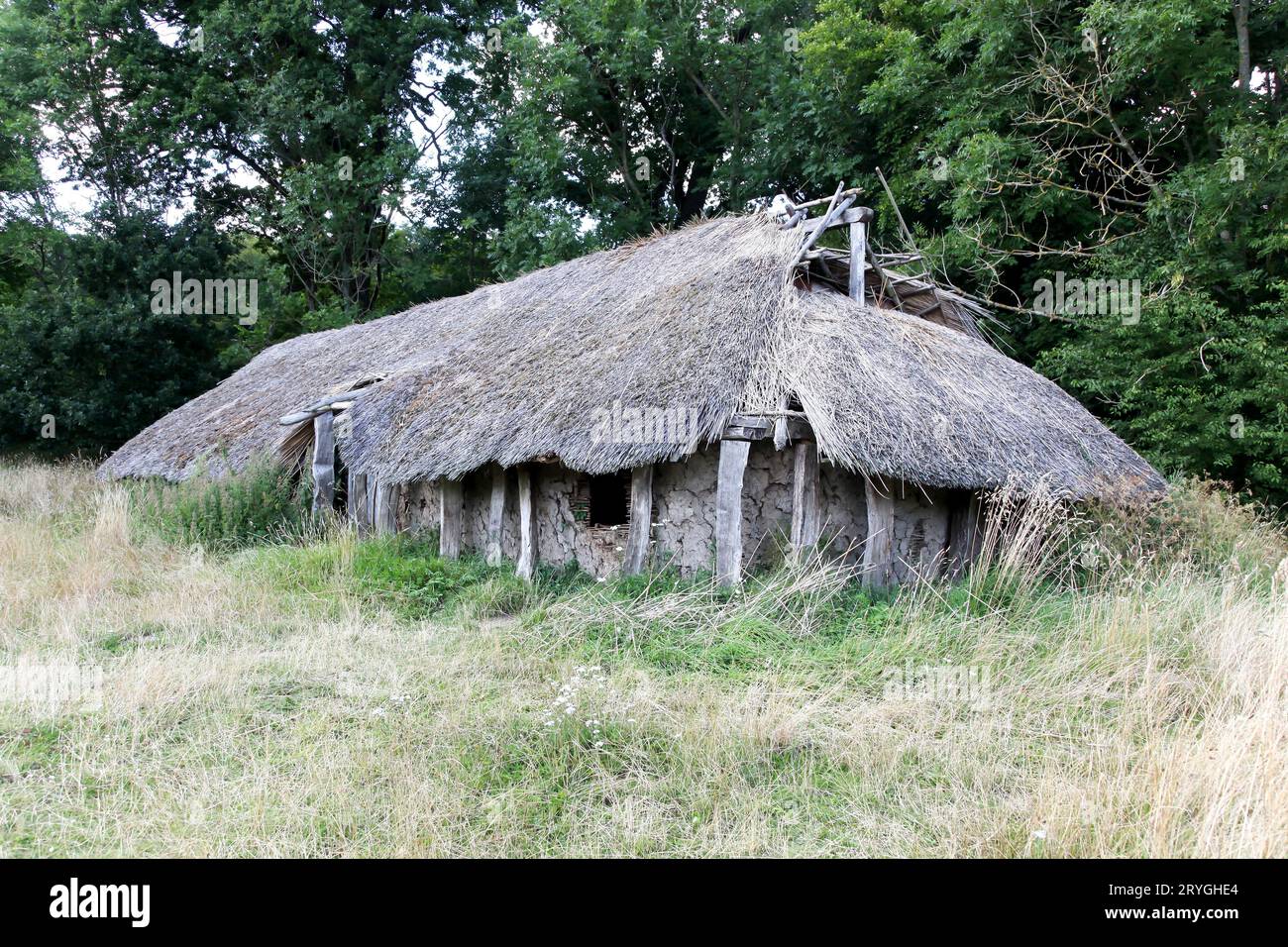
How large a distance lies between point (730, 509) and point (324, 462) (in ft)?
20.3

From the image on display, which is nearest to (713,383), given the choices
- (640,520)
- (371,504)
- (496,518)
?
(640,520)

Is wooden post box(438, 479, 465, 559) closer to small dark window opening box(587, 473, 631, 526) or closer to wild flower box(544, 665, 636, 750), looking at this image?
small dark window opening box(587, 473, 631, 526)

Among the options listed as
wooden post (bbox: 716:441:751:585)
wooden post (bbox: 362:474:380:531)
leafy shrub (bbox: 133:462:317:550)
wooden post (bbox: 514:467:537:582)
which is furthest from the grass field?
wooden post (bbox: 362:474:380:531)

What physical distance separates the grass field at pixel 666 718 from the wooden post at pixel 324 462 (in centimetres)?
315

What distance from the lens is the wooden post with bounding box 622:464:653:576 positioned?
24.9 ft

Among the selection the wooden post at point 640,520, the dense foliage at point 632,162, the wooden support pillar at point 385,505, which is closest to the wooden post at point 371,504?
the wooden support pillar at point 385,505

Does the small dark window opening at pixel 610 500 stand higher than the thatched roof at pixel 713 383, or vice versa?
the thatched roof at pixel 713 383

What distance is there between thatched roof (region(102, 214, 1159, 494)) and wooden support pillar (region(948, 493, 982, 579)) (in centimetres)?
71

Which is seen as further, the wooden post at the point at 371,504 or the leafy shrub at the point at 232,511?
the wooden post at the point at 371,504

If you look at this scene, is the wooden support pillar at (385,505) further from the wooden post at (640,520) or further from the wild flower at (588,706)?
the wild flower at (588,706)

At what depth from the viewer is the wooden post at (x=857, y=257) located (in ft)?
29.1

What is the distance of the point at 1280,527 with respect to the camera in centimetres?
978
